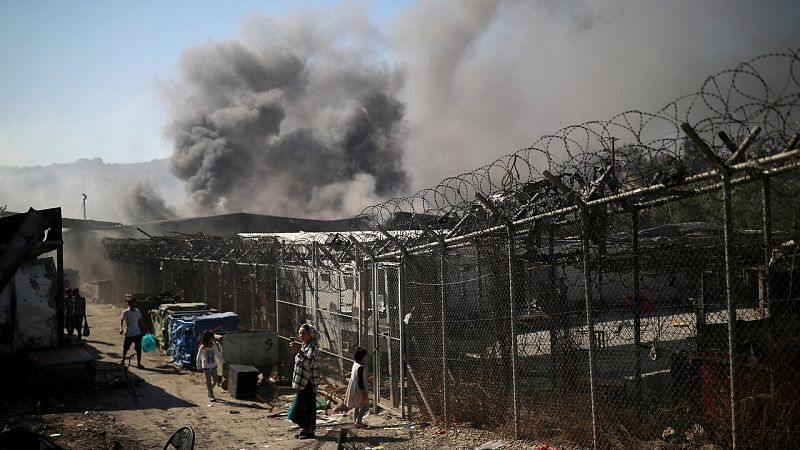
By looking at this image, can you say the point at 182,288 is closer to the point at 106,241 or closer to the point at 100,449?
the point at 100,449

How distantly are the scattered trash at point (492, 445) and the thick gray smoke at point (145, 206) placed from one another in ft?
199

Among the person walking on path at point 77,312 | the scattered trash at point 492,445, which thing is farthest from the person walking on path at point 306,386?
the person walking on path at point 77,312

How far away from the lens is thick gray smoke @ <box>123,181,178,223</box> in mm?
65125

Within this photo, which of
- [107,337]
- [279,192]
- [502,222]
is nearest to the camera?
[502,222]

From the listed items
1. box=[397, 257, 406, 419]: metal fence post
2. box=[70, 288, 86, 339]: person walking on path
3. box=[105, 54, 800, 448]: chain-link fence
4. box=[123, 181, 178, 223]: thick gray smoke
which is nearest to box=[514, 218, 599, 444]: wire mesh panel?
box=[105, 54, 800, 448]: chain-link fence

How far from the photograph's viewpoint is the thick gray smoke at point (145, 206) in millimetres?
65125

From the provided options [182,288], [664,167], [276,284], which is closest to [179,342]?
[276,284]

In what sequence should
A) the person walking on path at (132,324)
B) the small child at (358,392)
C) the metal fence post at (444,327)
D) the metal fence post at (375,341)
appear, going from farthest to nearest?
1. the person walking on path at (132,324)
2. the metal fence post at (375,341)
3. the small child at (358,392)
4. the metal fence post at (444,327)

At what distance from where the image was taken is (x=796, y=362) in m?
5.47

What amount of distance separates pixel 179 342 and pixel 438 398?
8919mm

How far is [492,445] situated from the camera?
23.6ft

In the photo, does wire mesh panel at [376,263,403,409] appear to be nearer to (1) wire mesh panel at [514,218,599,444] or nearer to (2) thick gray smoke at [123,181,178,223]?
(1) wire mesh panel at [514,218,599,444]

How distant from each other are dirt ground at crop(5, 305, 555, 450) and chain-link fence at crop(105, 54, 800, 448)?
43 centimetres

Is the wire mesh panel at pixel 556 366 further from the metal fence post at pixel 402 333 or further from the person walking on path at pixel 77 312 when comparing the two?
the person walking on path at pixel 77 312
